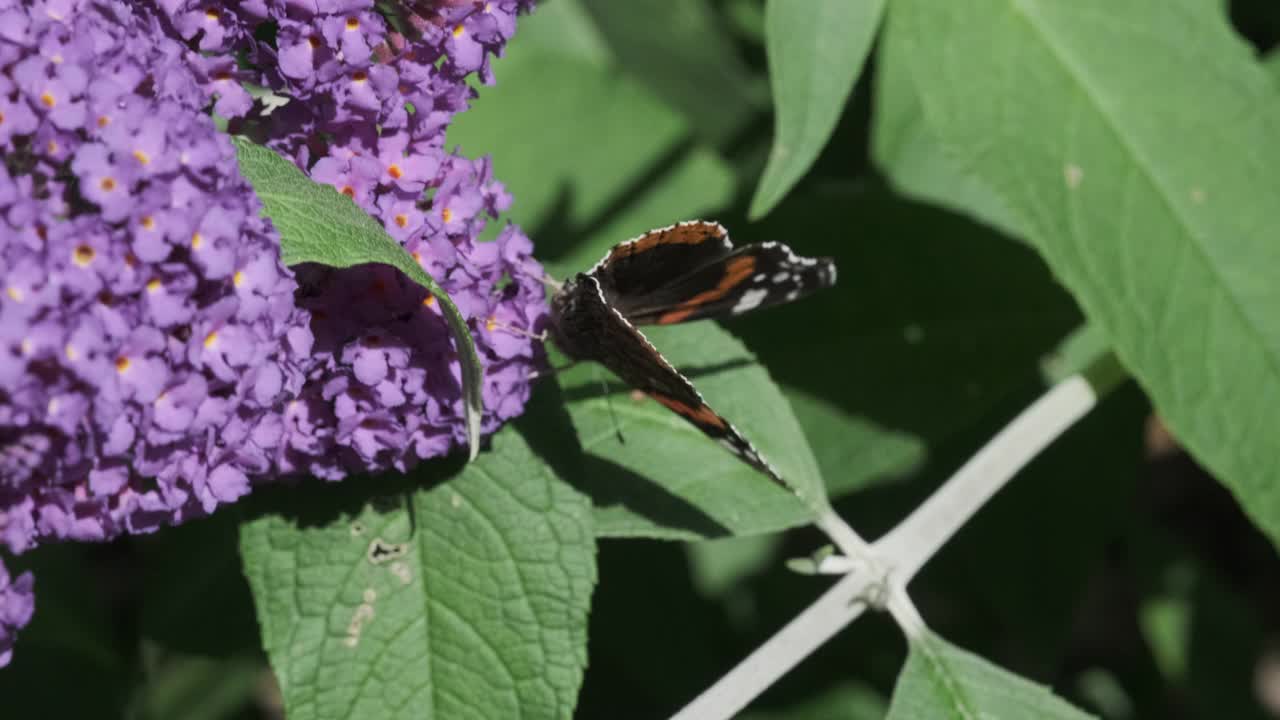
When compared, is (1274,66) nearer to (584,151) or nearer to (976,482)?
(976,482)

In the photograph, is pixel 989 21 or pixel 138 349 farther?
pixel 989 21

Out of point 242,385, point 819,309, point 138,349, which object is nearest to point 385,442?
point 242,385

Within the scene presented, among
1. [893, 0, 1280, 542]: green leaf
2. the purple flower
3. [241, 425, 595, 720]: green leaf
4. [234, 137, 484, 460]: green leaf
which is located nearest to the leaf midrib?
[893, 0, 1280, 542]: green leaf

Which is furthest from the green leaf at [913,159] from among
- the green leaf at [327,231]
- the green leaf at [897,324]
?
the green leaf at [327,231]

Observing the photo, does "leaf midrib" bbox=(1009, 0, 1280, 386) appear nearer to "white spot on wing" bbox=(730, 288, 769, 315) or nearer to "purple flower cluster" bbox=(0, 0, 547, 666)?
"white spot on wing" bbox=(730, 288, 769, 315)

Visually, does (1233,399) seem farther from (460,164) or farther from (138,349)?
(138,349)

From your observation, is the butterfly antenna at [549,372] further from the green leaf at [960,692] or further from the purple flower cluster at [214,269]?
the green leaf at [960,692]
